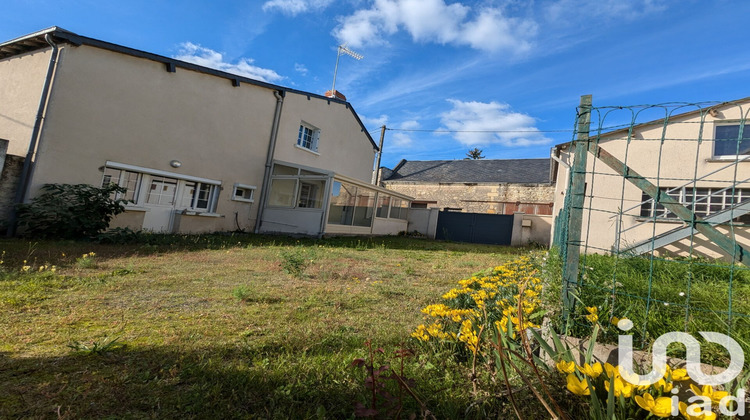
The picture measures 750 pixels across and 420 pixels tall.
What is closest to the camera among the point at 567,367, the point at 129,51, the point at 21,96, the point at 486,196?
the point at 567,367

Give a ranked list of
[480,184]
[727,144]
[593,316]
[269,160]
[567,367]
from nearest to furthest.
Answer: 1. [567,367]
2. [593,316]
3. [727,144]
4. [269,160]
5. [480,184]

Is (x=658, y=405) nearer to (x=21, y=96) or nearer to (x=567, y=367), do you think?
(x=567, y=367)

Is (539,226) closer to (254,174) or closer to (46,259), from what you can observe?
(254,174)

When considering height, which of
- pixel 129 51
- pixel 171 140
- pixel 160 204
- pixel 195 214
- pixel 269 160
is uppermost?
pixel 129 51

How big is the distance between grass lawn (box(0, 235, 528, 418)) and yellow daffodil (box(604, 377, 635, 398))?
680 millimetres

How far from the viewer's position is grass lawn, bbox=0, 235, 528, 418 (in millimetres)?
1662

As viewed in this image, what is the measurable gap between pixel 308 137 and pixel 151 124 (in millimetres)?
5755

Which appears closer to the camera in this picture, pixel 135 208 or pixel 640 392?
Answer: pixel 640 392

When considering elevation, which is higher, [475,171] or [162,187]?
[475,171]

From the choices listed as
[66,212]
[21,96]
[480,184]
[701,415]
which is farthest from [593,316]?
[480,184]

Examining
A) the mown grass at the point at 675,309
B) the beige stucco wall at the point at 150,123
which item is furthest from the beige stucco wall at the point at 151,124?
the mown grass at the point at 675,309

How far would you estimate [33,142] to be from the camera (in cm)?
721

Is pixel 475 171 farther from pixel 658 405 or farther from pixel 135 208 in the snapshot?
pixel 658 405
